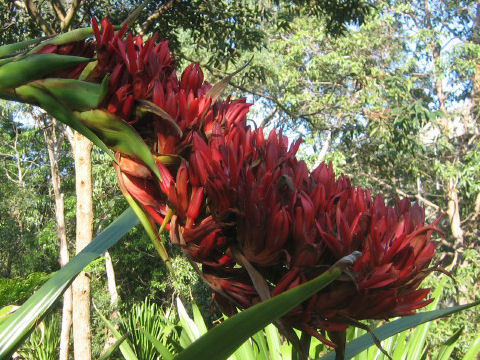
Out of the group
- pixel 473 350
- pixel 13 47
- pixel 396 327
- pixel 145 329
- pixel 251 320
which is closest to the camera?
pixel 251 320

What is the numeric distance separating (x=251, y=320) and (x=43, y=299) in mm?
287

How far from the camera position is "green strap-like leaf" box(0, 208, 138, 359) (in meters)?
0.50

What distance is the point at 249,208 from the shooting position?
0.39 m

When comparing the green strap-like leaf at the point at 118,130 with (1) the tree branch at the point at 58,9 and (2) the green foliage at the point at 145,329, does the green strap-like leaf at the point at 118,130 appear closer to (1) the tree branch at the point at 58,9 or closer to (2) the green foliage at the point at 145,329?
(2) the green foliage at the point at 145,329

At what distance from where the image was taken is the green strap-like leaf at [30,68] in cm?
42

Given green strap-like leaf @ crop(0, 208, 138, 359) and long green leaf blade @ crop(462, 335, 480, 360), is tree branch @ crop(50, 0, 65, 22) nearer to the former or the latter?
long green leaf blade @ crop(462, 335, 480, 360)

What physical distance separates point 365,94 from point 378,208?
23.4ft

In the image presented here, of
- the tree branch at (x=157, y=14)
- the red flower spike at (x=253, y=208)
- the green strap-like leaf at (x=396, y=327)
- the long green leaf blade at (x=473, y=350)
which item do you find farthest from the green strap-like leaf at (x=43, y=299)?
the tree branch at (x=157, y=14)

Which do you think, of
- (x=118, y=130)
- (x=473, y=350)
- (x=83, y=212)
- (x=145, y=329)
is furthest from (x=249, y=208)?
(x=83, y=212)

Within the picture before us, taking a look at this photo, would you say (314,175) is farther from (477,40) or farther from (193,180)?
(477,40)

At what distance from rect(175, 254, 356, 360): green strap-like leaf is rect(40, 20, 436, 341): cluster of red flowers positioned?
39 mm

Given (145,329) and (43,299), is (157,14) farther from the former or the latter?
(43,299)

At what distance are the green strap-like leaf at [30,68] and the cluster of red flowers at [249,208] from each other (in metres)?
0.03

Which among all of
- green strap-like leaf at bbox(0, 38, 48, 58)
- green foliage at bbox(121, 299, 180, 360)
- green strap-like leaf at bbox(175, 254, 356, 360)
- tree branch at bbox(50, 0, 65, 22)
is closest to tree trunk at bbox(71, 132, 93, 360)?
green foliage at bbox(121, 299, 180, 360)
